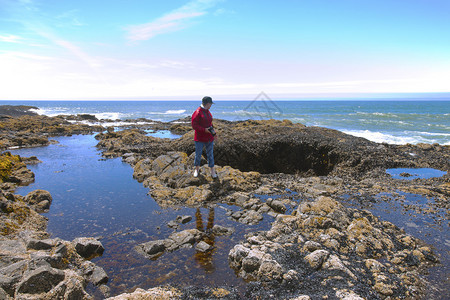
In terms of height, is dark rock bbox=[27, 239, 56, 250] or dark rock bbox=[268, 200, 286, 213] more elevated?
dark rock bbox=[27, 239, 56, 250]

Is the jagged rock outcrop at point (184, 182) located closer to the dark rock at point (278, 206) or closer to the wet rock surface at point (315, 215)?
the wet rock surface at point (315, 215)

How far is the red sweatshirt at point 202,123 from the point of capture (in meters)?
8.12

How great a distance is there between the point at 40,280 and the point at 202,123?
18.5 ft

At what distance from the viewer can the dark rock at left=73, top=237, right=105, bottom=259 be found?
4.98m

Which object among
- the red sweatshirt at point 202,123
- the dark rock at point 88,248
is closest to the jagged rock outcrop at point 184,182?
the red sweatshirt at point 202,123

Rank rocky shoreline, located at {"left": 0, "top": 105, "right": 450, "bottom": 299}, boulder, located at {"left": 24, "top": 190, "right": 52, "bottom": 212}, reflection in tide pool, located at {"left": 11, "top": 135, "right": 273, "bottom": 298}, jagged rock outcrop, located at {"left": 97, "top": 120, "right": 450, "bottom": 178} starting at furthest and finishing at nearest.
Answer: jagged rock outcrop, located at {"left": 97, "top": 120, "right": 450, "bottom": 178} → boulder, located at {"left": 24, "top": 190, "right": 52, "bottom": 212} → reflection in tide pool, located at {"left": 11, "top": 135, "right": 273, "bottom": 298} → rocky shoreline, located at {"left": 0, "top": 105, "right": 450, "bottom": 299}

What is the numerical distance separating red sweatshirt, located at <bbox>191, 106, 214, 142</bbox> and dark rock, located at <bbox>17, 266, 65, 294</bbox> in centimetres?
533

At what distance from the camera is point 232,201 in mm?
7887

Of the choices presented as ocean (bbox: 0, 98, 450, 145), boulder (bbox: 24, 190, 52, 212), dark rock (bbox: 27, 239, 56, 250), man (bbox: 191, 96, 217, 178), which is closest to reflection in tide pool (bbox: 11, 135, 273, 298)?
boulder (bbox: 24, 190, 52, 212)

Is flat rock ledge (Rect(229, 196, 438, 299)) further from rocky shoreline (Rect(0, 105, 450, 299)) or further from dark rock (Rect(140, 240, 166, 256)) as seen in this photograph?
dark rock (Rect(140, 240, 166, 256))

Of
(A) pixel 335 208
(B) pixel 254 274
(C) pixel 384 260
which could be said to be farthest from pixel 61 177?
(C) pixel 384 260

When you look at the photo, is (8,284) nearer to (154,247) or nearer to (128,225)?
(154,247)

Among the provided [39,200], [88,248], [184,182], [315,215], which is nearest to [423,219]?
[315,215]

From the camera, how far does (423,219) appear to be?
21.2ft
